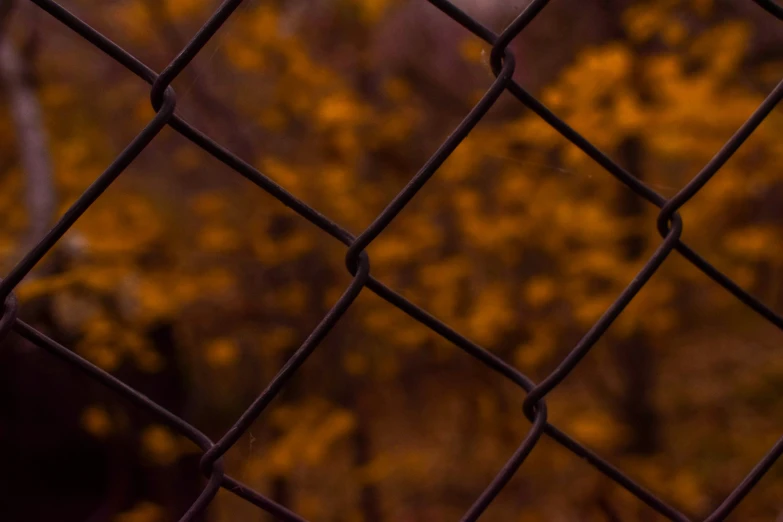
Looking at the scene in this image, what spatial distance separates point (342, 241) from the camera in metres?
0.81

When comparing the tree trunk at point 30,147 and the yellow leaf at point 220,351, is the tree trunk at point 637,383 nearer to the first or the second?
the yellow leaf at point 220,351

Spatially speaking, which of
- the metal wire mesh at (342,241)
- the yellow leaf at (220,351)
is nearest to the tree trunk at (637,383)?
the yellow leaf at (220,351)

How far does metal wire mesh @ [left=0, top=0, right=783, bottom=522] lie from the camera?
2.24 feet

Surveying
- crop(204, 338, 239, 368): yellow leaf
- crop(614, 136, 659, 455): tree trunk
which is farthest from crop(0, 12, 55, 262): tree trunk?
crop(614, 136, 659, 455): tree trunk

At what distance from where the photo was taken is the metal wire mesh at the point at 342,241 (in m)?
0.68

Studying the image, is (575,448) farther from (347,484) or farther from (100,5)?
(100,5)

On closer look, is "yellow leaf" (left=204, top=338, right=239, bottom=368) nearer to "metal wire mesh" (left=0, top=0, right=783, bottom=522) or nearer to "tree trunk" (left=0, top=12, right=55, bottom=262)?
"tree trunk" (left=0, top=12, right=55, bottom=262)

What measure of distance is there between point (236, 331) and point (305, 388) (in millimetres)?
586

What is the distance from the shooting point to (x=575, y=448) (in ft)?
2.93

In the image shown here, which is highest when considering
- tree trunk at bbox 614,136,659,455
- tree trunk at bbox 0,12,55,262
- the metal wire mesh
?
tree trunk at bbox 614,136,659,455

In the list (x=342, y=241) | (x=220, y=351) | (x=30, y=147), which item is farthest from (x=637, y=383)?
(x=342, y=241)

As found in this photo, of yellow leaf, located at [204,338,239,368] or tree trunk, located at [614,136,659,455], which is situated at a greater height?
tree trunk, located at [614,136,659,455]

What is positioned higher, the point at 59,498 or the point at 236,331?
the point at 236,331

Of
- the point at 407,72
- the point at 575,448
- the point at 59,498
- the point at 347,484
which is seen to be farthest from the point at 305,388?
the point at 575,448
